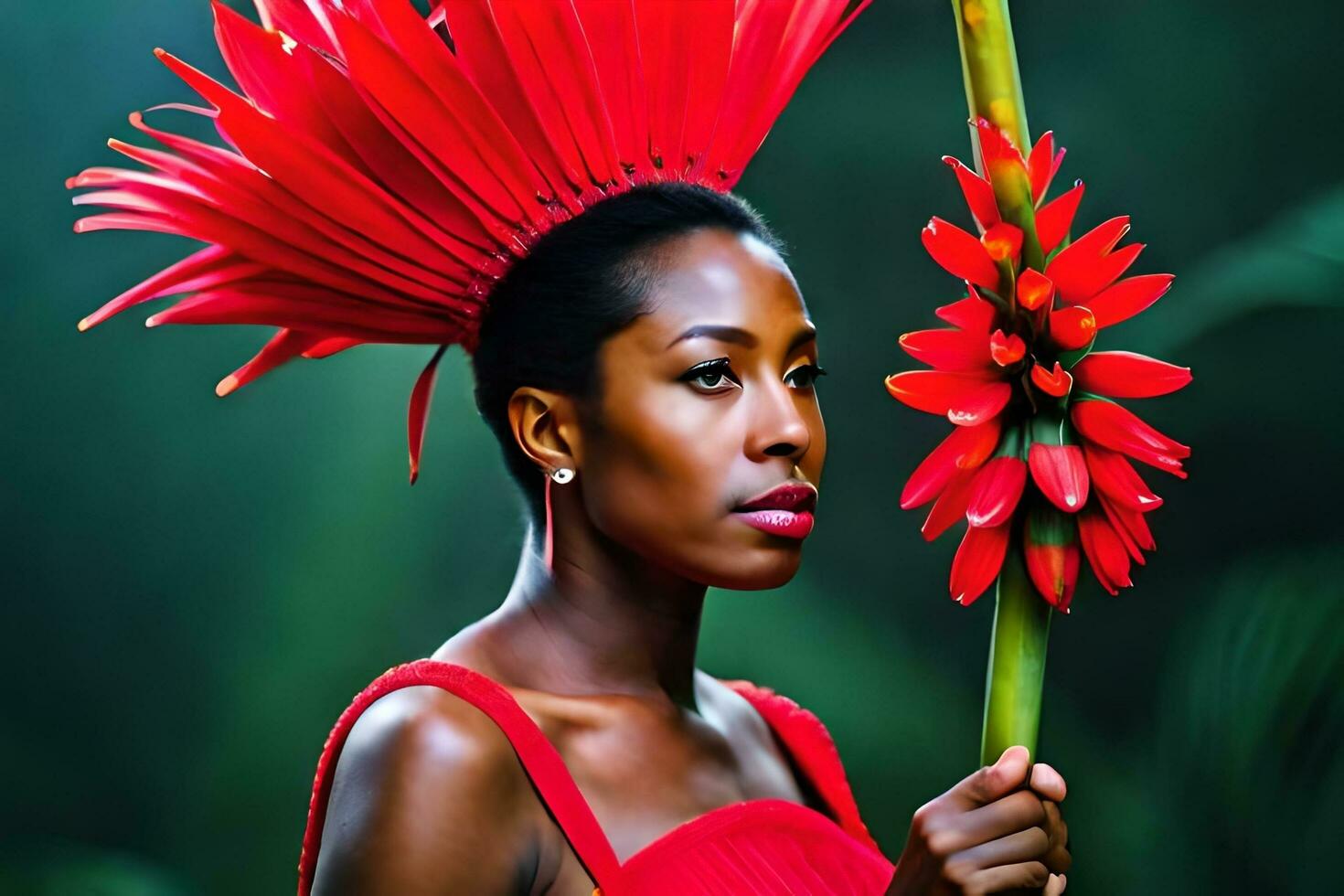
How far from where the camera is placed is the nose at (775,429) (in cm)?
111

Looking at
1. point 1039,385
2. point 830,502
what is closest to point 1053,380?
point 1039,385

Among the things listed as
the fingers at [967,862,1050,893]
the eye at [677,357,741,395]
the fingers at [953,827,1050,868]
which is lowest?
the fingers at [967,862,1050,893]

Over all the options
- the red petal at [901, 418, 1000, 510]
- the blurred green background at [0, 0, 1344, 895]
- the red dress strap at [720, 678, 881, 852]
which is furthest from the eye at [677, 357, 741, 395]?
the blurred green background at [0, 0, 1344, 895]

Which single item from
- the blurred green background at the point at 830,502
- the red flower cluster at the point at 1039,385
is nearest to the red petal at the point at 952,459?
the red flower cluster at the point at 1039,385

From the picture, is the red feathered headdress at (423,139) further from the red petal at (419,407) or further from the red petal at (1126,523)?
the red petal at (1126,523)

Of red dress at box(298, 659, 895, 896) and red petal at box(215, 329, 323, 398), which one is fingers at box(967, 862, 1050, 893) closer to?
red dress at box(298, 659, 895, 896)

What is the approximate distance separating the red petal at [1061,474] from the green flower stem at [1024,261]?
0.18 feet

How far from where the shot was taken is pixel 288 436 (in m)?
2.34

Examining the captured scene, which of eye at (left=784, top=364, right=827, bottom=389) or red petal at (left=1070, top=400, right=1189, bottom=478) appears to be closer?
red petal at (left=1070, top=400, right=1189, bottom=478)

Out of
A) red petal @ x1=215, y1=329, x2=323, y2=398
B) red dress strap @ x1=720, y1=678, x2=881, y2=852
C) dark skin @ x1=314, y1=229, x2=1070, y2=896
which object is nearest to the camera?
dark skin @ x1=314, y1=229, x2=1070, y2=896

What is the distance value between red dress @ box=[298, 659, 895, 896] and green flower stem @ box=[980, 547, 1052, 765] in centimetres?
33

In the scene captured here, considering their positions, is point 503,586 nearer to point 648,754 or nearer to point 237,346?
point 237,346

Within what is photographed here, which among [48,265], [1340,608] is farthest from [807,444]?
[48,265]

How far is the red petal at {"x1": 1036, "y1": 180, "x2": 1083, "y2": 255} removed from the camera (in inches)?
34.8
